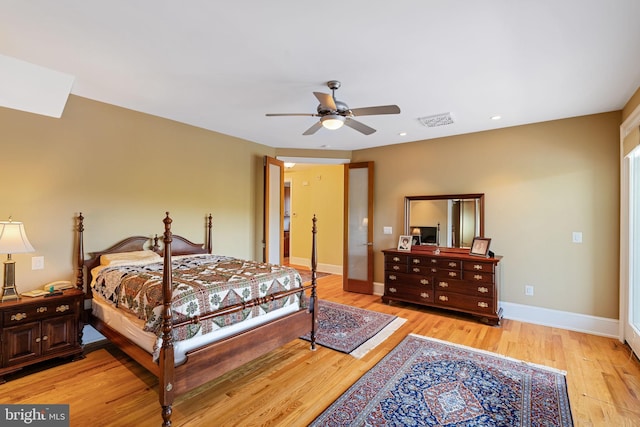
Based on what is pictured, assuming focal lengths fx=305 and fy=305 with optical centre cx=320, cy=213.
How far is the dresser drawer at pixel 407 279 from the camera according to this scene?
174 inches

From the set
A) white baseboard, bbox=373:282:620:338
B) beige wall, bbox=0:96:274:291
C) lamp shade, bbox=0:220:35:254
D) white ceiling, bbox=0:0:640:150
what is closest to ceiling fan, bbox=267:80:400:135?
white ceiling, bbox=0:0:640:150

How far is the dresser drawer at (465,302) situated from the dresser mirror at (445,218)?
0.77 meters

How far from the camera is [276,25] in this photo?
2.03m

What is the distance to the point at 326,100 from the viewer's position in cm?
257

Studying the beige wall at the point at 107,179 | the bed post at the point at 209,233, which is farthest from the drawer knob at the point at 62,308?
the bed post at the point at 209,233

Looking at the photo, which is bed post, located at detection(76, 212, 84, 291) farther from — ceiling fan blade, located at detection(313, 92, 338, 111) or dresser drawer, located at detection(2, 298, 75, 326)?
ceiling fan blade, located at detection(313, 92, 338, 111)

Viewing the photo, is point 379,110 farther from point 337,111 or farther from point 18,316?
point 18,316

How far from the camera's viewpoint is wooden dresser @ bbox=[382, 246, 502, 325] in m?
3.91

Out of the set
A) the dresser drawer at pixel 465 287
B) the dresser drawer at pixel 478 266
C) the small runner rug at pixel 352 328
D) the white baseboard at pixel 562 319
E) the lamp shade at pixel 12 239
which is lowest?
the small runner rug at pixel 352 328

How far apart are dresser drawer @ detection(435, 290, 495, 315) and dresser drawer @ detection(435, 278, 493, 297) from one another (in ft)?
0.17

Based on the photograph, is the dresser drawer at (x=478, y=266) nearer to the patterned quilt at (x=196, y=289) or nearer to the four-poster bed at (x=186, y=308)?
the four-poster bed at (x=186, y=308)

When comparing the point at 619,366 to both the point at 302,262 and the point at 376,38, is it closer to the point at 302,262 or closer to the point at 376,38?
the point at 376,38

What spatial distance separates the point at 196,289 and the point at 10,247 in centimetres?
167

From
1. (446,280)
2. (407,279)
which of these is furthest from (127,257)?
(446,280)
